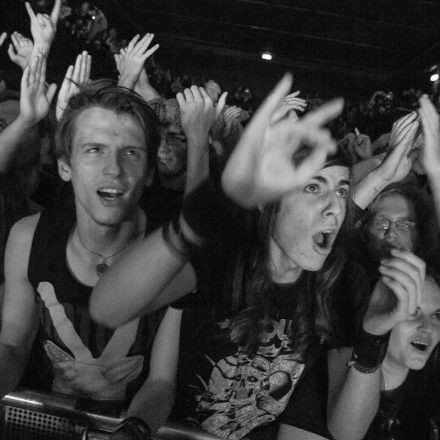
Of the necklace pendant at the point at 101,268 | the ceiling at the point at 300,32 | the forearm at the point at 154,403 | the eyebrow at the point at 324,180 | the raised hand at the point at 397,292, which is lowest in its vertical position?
the forearm at the point at 154,403

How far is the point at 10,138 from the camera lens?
110 centimetres

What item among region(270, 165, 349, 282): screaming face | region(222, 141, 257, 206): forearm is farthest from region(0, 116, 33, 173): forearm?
region(270, 165, 349, 282): screaming face

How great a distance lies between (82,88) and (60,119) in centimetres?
8

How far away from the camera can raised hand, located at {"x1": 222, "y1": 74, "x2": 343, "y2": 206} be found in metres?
0.90

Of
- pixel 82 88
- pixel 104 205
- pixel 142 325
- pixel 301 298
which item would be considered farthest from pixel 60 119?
pixel 301 298

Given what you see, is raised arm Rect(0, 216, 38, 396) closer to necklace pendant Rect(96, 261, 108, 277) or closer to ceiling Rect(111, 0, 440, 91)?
necklace pendant Rect(96, 261, 108, 277)

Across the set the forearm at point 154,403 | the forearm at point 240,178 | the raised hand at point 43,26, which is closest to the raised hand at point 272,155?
the forearm at point 240,178

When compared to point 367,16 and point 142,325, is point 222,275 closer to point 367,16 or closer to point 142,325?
point 142,325

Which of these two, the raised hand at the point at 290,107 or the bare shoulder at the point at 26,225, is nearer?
the raised hand at the point at 290,107

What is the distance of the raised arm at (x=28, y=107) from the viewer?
110 cm

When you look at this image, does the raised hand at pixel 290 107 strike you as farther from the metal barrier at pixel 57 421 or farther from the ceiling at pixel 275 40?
the metal barrier at pixel 57 421

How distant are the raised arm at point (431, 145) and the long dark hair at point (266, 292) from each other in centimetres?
18

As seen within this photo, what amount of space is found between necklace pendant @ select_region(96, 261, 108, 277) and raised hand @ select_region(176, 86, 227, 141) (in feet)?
1.01

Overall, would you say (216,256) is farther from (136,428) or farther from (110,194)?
(136,428)
